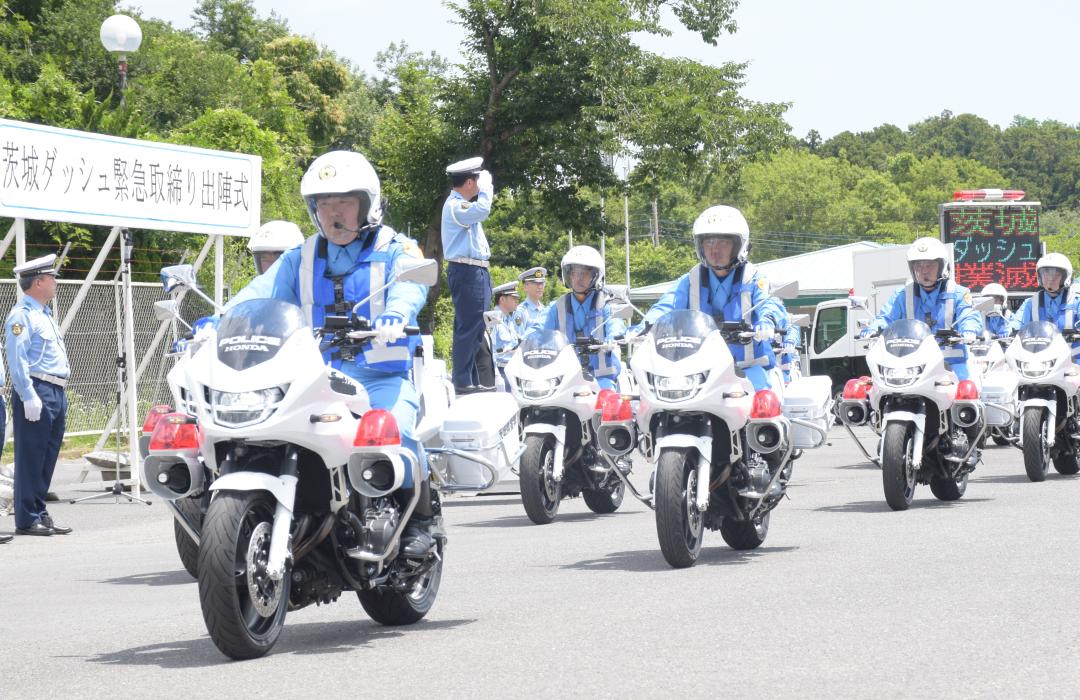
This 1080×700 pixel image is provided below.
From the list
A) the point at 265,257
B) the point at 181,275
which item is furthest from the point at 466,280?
the point at 181,275

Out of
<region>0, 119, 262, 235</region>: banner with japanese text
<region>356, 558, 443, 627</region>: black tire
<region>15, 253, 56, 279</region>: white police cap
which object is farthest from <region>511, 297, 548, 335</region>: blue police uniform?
<region>356, 558, 443, 627</region>: black tire

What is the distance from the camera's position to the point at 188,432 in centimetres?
677

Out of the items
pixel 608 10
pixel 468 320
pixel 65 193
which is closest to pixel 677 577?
pixel 468 320

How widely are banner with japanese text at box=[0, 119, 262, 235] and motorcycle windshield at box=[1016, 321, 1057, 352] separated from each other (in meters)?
8.17

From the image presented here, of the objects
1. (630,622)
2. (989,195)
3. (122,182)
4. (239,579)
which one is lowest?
(630,622)

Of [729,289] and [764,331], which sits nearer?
[764,331]

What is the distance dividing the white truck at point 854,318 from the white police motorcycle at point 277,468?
25.9m

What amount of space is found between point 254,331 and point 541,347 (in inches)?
289

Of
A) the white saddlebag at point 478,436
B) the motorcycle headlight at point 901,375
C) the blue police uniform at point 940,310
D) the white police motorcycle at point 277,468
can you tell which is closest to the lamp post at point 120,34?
the blue police uniform at point 940,310

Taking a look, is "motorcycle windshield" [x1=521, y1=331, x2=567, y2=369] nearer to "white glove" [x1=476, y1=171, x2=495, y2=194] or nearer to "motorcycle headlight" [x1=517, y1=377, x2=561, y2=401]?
"motorcycle headlight" [x1=517, y1=377, x2=561, y2=401]

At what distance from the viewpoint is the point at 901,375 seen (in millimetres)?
12891

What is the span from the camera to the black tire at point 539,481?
12789 millimetres

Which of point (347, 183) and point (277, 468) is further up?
point (347, 183)

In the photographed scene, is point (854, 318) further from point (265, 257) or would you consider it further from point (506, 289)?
point (265, 257)
